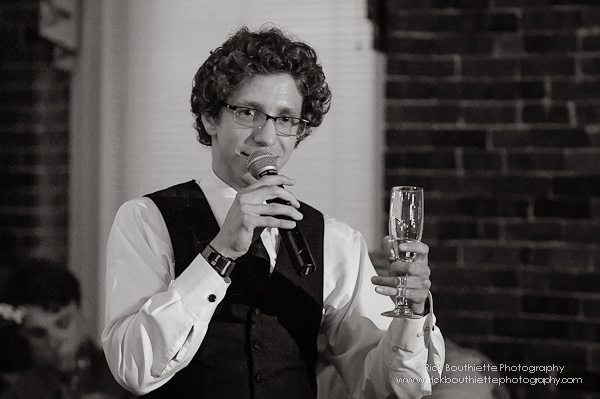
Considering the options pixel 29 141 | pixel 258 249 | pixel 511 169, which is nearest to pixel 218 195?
pixel 258 249

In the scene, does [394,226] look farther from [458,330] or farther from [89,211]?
[458,330]

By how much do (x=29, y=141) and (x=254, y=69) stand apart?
2.38 ft

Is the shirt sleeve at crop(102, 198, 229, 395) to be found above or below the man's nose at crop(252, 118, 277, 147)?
below

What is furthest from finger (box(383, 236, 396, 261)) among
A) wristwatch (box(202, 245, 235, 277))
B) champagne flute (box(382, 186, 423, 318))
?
wristwatch (box(202, 245, 235, 277))

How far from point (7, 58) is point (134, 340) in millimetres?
979

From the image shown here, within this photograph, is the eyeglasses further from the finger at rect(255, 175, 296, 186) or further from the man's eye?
the finger at rect(255, 175, 296, 186)

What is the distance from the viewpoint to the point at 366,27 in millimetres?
1838

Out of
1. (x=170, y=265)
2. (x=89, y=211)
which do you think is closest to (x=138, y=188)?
(x=89, y=211)

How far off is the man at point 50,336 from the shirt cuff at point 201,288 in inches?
24.7

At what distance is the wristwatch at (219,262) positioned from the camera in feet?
3.69

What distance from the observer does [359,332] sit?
1.42 meters

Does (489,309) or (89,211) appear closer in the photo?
(89,211)

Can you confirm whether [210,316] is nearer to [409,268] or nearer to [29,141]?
[409,268]

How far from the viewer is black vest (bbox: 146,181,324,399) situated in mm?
1265
